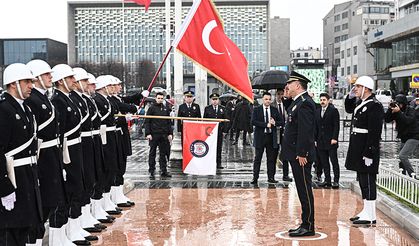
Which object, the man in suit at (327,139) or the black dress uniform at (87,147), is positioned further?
the man in suit at (327,139)

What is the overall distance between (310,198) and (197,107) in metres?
7.24

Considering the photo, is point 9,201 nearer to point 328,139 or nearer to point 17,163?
point 17,163

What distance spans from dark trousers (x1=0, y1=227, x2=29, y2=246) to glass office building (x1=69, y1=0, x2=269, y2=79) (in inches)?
4120

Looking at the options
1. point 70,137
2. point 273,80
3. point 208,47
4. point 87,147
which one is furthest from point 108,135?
point 273,80

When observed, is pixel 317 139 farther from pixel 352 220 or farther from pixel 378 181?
pixel 352 220

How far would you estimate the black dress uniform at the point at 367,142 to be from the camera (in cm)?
855

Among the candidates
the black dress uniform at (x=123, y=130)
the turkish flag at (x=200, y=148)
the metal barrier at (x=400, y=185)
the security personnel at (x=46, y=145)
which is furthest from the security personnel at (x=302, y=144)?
the turkish flag at (x=200, y=148)

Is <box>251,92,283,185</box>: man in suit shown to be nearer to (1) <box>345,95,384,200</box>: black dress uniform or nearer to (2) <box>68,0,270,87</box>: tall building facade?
(1) <box>345,95,384,200</box>: black dress uniform

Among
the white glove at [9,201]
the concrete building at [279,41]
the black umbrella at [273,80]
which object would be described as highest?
the concrete building at [279,41]

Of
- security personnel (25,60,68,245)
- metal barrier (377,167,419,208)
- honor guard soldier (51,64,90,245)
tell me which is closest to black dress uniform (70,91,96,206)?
honor guard soldier (51,64,90,245)

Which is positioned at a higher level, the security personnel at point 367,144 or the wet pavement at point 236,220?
the security personnel at point 367,144

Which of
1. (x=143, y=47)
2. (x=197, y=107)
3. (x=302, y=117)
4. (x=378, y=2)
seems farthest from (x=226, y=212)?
(x=378, y=2)

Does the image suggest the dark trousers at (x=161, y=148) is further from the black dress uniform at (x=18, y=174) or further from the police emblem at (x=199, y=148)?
the black dress uniform at (x=18, y=174)

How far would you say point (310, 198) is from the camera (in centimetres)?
814
